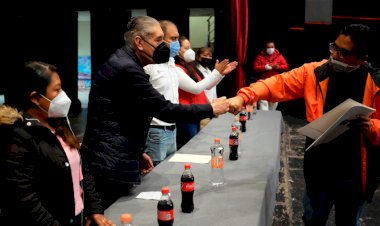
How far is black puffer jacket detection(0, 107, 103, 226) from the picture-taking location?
1.48 m

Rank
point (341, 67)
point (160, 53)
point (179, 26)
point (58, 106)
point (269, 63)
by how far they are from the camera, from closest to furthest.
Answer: point (58, 106), point (341, 67), point (160, 53), point (269, 63), point (179, 26)

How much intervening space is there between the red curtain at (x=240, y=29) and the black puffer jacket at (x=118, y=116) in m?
2.90

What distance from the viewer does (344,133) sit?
2.14 meters

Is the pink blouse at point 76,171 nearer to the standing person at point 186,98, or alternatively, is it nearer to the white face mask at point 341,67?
the white face mask at point 341,67

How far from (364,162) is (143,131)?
1.10 meters

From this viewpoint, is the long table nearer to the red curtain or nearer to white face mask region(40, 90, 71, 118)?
white face mask region(40, 90, 71, 118)

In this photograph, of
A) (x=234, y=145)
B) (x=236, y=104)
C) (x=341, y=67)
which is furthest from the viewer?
(x=234, y=145)

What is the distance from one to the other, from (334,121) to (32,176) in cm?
133

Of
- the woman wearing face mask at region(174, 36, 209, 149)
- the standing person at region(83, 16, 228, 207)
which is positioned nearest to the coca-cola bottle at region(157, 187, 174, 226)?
the standing person at region(83, 16, 228, 207)

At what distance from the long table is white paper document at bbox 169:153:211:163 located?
0.25 ft

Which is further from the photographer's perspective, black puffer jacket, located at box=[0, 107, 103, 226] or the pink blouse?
the pink blouse

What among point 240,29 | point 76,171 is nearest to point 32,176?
point 76,171

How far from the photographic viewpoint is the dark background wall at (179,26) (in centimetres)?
855

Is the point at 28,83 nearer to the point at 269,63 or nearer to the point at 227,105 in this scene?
the point at 227,105
